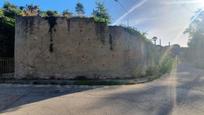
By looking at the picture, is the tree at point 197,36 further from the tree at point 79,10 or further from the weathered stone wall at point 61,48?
the weathered stone wall at point 61,48

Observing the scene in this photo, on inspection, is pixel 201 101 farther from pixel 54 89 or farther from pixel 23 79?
pixel 23 79

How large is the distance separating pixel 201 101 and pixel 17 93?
21.7 ft

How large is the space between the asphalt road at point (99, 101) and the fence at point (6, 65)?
447 cm

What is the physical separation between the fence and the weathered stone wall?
1.96m

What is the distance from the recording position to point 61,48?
1631 cm

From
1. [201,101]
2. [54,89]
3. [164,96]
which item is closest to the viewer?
[201,101]

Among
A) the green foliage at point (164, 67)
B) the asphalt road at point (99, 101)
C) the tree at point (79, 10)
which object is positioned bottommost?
the asphalt road at point (99, 101)

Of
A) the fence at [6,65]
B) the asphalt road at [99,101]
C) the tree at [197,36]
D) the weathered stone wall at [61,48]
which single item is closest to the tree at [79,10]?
the weathered stone wall at [61,48]

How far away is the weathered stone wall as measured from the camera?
16234 millimetres

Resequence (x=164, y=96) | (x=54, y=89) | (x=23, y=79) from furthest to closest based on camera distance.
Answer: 1. (x=23, y=79)
2. (x=54, y=89)
3. (x=164, y=96)

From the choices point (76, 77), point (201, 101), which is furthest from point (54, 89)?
point (201, 101)

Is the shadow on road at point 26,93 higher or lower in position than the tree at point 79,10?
lower

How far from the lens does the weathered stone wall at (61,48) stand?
1623 cm

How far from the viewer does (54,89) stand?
44.3 feet
